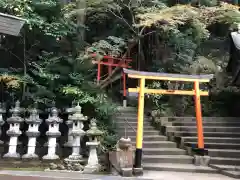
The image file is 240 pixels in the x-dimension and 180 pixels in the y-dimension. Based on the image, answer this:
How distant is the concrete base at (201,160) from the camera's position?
902cm

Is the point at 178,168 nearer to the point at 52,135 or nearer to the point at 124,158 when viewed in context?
the point at 124,158

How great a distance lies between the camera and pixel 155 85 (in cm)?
1276

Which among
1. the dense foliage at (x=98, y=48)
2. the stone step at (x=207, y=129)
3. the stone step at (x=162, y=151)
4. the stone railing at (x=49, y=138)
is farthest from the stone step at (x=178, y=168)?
the stone step at (x=207, y=129)

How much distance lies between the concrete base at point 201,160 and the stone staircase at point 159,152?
20 cm

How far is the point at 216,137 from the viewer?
1050 cm

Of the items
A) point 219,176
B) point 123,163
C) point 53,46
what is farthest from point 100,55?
point 219,176

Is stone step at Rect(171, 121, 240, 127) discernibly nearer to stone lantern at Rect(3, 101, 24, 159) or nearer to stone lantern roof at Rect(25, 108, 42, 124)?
stone lantern roof at Rect(25, 108, 42, 124)

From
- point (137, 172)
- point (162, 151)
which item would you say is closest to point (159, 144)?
point (162, 151)

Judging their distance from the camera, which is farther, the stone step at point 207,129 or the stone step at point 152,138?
the stone step at point 207,129

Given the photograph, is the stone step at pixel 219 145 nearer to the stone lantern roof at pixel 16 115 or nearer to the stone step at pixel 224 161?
the stone step at pixel 224 161

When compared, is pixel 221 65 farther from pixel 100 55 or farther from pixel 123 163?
pixel 123 163

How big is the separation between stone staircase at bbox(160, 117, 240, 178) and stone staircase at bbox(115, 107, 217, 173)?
0.37 meters

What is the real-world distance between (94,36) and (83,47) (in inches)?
118

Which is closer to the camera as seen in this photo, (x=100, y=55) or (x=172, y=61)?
(x=100, y=55)
